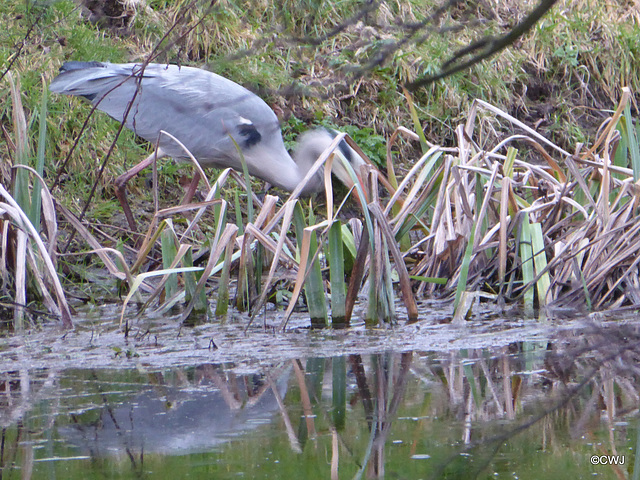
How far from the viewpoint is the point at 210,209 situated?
588cm

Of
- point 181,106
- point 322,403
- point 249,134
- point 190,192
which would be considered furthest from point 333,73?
point 322,403

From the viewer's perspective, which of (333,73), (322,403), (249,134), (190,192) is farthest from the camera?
(333,73)

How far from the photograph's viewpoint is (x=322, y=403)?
271 cm

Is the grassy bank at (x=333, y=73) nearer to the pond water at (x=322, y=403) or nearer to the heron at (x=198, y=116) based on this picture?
the heron at (x=198, y=116)

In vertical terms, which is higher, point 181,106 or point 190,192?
point 181,106

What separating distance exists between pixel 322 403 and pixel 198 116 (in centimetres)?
363

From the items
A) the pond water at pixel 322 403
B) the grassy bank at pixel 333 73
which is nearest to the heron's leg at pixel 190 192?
the grassy bank at pixel 333 73

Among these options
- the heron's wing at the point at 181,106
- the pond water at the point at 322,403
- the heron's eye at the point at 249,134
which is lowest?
the pond water at the point at 322,403

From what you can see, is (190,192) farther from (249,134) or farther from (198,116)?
(198,116)

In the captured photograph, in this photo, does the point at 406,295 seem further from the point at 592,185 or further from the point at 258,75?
the point at 258,75

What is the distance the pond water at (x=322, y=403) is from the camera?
7.05ft

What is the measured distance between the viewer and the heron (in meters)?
5.79

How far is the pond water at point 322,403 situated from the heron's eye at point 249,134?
7.46ft

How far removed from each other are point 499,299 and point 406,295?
0.54 m
